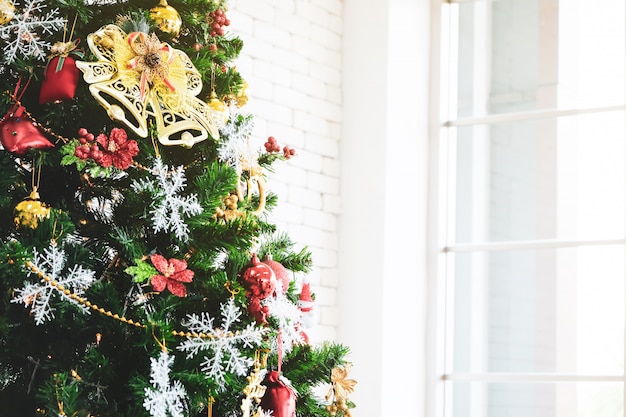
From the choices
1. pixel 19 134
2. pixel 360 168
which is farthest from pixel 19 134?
pixel 360 168

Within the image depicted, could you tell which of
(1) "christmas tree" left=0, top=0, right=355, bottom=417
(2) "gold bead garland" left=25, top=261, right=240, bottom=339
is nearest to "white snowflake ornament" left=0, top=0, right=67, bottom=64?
(1) "christmas tree" left=0, top=0, right=355, bottom=417

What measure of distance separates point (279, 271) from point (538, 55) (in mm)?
1906

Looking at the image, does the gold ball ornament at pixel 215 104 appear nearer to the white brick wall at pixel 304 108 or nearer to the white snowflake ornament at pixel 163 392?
the white snowflake ornament at pixel 163 392

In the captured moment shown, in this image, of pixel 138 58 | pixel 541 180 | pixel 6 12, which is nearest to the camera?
pixel 6 12

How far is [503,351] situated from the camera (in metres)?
3.42

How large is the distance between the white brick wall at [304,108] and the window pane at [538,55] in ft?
1.58

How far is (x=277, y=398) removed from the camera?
1.84 meters

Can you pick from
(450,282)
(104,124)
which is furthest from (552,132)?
(104,124)

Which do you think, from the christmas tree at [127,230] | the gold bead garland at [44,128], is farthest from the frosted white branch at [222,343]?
the gold bead garland at [44,128]

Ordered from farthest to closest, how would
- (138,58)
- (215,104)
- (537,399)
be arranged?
1. (537,399)
2. (215,104)
3. (138,58)

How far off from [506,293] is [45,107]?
2110mm

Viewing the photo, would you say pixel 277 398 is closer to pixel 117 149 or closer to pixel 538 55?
pixel 117 149

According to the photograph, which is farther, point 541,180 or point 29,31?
point 541,180

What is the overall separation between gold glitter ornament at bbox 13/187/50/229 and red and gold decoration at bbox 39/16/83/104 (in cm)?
19
